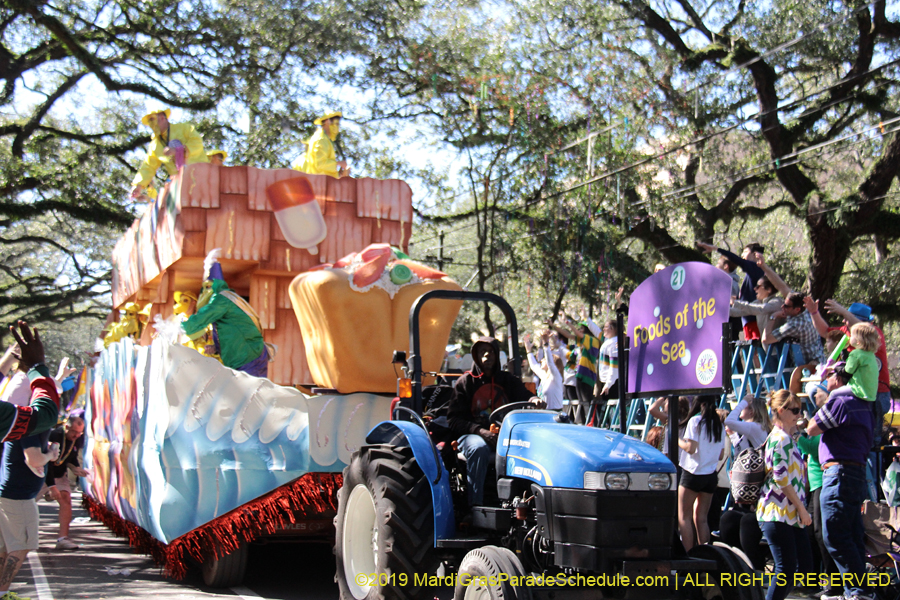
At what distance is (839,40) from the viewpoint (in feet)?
51.7

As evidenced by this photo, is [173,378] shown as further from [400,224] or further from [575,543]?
[575,543]

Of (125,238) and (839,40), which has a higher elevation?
(839,40)

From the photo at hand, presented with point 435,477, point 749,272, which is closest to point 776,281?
point 749,272

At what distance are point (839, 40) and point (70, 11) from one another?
15095 millimetres

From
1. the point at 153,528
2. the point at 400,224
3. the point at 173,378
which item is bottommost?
the point at 153,528

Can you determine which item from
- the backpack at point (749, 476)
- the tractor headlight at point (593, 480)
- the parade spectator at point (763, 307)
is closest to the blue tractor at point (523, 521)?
the tractor headlight at point (593, 480)

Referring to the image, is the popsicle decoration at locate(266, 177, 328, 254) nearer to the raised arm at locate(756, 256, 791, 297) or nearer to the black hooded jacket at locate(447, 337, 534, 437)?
the black hooded jacket at locate(447, 337, 534, 437)

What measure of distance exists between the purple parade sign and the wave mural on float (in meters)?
2.58

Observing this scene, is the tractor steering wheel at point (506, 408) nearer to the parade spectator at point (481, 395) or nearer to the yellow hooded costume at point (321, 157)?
the parade spectator at point (481, 395)

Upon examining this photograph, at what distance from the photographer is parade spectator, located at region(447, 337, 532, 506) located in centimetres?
543

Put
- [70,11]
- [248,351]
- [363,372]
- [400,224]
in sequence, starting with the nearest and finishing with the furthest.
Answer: [363,372] → [248,351] → [400,224] → [70,11]

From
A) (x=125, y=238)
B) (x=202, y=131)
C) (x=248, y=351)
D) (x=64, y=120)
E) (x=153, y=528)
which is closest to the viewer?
(x=153, y=528)

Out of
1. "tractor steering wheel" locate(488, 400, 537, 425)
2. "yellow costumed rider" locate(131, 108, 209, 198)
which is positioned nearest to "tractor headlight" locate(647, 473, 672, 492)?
"tractor steering wheel" locate(488, 400, 537, 425)

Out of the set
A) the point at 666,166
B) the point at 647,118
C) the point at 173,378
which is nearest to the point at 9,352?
the point at 173,378
